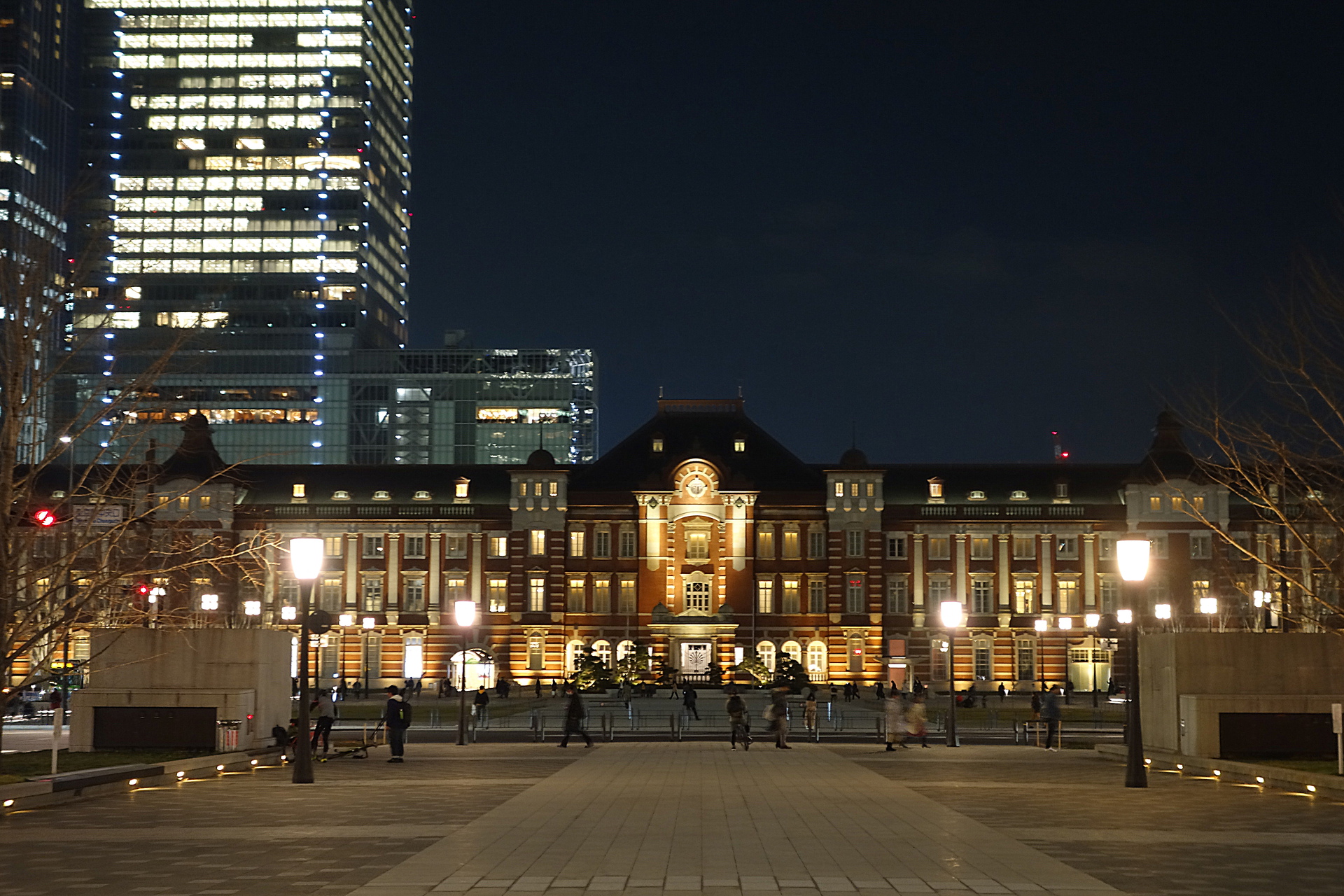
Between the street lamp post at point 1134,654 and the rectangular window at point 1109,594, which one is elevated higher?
the rectangular window at point 1109,594

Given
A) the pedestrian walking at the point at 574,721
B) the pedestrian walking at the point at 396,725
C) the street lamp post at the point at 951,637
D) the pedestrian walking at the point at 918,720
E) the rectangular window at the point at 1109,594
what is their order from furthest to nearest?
1. the rectangular window at the point at 1109,594
2. the street lamp post at the point at 951,637
3. the pedestrian walking at the point at 574,721
4. the pedestrian walking at the point at 918,720
5. the pedestrian walking at the point at 396,725

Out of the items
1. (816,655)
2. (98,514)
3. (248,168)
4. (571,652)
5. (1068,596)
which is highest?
(248,168)

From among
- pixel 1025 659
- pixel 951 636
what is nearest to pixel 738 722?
pixel 951 636

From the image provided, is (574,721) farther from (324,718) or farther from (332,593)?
(332,593)

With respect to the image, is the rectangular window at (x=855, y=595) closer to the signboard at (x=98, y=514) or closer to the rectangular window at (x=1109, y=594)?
the rectangular window at (x=1109, y=594)

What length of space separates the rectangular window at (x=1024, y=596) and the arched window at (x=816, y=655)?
12.1 metres

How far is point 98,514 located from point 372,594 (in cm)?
6359

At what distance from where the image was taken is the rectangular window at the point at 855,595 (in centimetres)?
9056

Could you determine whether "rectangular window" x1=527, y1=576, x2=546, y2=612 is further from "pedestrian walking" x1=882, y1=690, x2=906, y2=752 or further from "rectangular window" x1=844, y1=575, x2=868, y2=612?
"pedestrian walking" x1=882, y1=690, x2=906, y2=752

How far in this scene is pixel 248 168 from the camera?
168 m

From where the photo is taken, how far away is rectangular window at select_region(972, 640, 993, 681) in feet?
296

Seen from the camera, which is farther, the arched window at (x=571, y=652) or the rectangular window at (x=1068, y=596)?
the arched window at (x=571, y=652)

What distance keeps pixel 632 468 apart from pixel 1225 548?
36641 mm

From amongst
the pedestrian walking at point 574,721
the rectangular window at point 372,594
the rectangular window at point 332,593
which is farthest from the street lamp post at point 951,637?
the rectangular window at point 332,593
